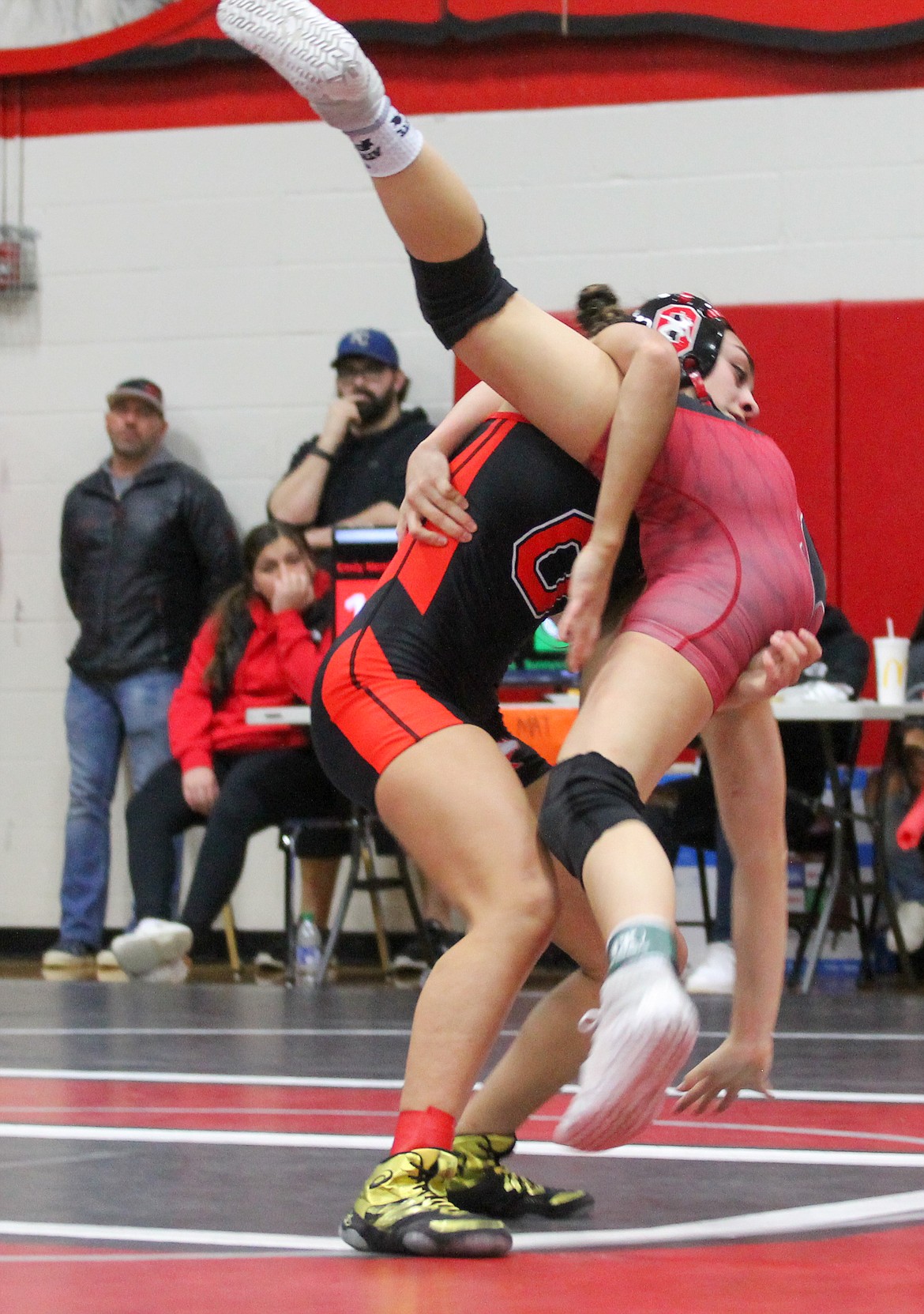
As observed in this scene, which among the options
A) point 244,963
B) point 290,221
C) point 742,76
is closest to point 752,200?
point 742,76

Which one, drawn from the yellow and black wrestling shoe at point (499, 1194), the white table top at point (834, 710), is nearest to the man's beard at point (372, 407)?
the white table top at point (834, 710)

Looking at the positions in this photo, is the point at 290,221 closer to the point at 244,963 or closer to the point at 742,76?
the point at 742,76

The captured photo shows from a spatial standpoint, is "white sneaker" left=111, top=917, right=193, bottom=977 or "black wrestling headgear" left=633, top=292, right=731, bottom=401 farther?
"white sneaker" left=111, top=917, right=193, bottom=977

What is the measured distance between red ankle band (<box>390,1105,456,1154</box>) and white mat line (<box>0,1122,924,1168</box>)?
50 centimetres

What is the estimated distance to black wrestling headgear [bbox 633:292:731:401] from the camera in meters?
2.01

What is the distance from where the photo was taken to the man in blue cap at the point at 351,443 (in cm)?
564

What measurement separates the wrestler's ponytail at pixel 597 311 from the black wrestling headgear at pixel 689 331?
0.04m

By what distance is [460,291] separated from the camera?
1.77m

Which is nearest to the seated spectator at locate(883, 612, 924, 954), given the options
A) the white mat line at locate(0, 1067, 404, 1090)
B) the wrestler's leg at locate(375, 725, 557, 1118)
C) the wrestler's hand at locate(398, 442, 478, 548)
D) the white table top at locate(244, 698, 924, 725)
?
the white table top at locate(244, 698, 924, 725)

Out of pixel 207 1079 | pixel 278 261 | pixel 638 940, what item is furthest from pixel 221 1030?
pixel 278 261

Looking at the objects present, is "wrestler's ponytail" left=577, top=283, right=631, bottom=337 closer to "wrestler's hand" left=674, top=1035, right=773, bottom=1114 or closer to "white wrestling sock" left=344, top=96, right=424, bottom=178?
"white wrestling sock" left=344, top=96, right=424, bottom=178

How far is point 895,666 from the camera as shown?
4.71 metres

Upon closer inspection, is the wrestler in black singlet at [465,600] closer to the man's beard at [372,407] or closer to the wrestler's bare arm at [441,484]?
the wrestler's bare arm at [441,484]

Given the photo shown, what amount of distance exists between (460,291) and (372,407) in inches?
156
